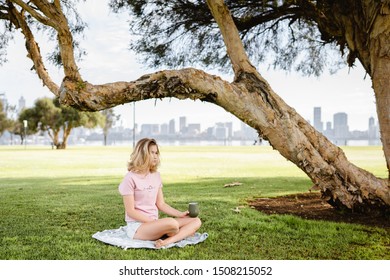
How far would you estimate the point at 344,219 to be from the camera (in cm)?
505

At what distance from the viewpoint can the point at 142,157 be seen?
380cm

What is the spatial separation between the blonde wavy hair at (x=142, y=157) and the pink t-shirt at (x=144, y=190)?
60 mm

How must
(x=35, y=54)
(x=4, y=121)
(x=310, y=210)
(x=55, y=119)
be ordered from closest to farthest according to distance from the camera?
(x=35, y=54), (x=310, y=210), (x=4, y=121), (x=55, y=119)

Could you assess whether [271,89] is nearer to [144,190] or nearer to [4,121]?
[144,190]

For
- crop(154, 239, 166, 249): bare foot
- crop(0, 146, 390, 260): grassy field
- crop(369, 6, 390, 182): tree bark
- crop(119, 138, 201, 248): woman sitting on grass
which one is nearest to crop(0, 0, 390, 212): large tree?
crop(369, 6, 390, 182): tree bark

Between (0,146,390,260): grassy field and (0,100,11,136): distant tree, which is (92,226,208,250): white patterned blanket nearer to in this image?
(0,146,390,260): grassy field

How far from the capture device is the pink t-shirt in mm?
3820

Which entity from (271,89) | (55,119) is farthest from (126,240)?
(55,119)

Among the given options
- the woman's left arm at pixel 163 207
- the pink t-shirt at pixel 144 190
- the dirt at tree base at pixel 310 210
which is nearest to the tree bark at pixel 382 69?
the dirt at tree base at pixel 310 210

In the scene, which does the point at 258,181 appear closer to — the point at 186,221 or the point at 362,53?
the point at 362,53

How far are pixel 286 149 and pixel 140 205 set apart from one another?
1720 mm

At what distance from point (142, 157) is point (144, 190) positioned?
28 centimetres
